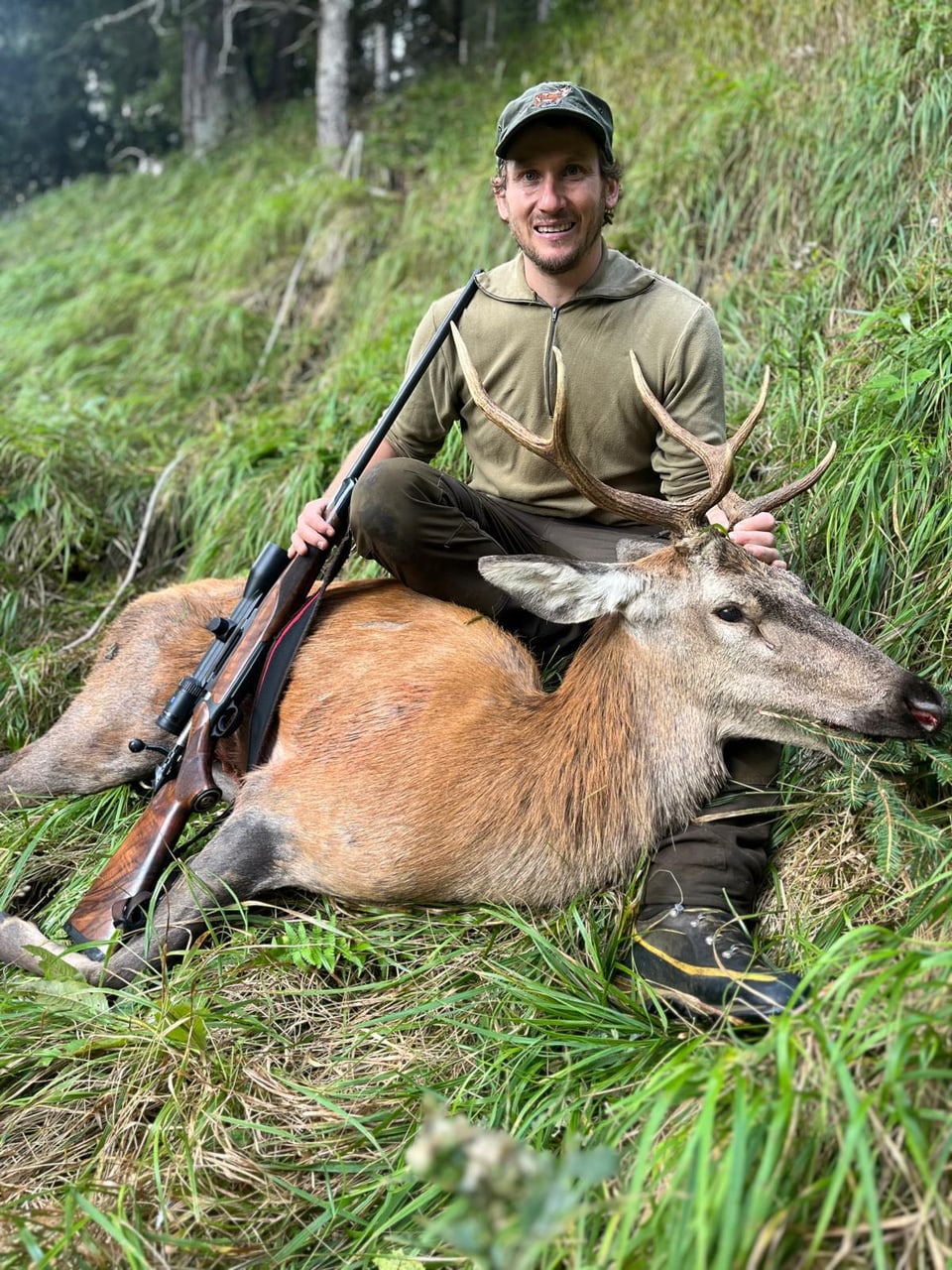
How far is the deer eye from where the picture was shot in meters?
2.88

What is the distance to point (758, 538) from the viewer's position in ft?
9.82

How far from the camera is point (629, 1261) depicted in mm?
1586

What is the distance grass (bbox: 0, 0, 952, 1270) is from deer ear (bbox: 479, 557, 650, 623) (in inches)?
30.3

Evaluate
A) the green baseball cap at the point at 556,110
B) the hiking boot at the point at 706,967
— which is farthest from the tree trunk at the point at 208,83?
the hiking boot at the point at 706,967

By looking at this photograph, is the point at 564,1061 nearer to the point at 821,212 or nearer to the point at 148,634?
the point at 148,634

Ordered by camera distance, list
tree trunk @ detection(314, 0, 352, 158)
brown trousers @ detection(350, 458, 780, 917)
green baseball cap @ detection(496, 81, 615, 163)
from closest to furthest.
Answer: brown trousers @ detection(350, 458, 780, 917) < green baseball cap @ detection(496, 81, 615, 163) < tree trunk @ detection(314, 0, 352, 158)

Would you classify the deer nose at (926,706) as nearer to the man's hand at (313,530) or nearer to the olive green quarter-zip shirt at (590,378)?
the olive green quarter-zip shirt at (590,378)

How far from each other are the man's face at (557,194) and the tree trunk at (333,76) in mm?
6352

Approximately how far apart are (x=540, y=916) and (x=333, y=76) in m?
8.95

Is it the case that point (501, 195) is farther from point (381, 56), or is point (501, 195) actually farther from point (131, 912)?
point (381, 56)

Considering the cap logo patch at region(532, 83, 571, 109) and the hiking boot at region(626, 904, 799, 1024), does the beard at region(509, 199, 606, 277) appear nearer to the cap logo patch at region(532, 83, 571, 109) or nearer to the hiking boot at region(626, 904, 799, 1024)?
the cap logo patch at region(532, 83, 571, 109)

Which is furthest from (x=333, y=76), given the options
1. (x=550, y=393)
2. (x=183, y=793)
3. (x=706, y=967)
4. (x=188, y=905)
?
(x=706, y=967)

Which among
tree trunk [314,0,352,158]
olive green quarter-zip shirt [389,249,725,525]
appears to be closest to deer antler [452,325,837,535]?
olive green quarter-zip shirt [389,249,725,525]

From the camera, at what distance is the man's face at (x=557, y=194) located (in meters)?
3.41
